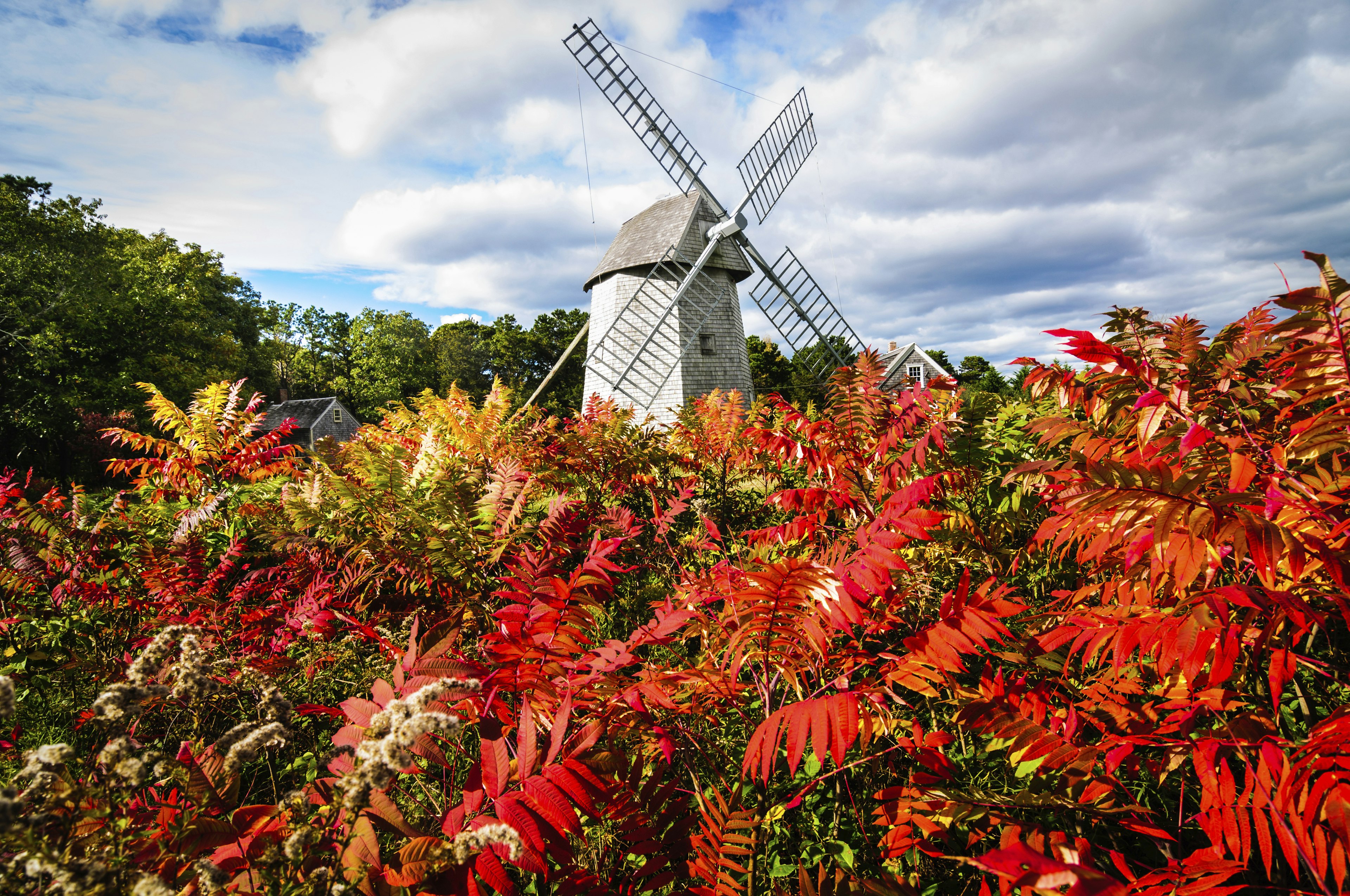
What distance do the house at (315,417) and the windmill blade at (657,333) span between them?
25.5 meters

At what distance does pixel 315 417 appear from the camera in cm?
3494

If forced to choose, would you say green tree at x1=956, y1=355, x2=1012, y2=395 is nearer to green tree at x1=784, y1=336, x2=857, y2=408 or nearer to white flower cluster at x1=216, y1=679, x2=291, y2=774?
green tree at x1=784, y1=336, x2=857, y2=408

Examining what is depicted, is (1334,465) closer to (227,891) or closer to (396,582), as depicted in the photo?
(227,891)

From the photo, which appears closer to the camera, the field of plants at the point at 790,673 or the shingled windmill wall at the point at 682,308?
the field of plants at the point at 790,673

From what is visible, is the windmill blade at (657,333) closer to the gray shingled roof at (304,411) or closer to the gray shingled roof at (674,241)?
the gray shingled roof at (674,241)

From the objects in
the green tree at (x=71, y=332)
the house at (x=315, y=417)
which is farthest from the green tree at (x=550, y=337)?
the green tree at (x=71, y=332)

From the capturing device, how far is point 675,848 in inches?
51.2

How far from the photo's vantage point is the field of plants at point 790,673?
1.02 m

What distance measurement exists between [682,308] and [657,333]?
35.7 inches

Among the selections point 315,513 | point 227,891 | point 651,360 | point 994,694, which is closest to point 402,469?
point 315,513

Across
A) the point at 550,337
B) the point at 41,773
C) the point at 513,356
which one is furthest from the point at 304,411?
the point at 41,773

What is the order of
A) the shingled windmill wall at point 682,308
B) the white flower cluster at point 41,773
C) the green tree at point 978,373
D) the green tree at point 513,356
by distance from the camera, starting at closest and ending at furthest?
the white flower cluster at point 41,773, the shingled windmill wall at point 682,308, the green tree at point 978,373, the green tree at point 513,356

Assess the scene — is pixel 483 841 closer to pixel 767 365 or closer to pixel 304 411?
pixel 767 365

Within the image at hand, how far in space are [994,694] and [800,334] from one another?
1628 cm
